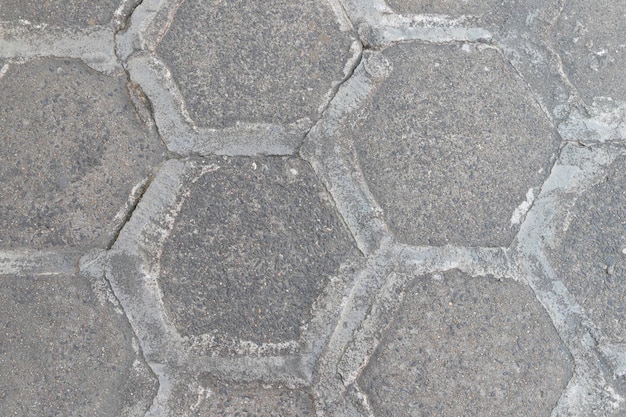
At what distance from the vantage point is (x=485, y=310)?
2.51 ft

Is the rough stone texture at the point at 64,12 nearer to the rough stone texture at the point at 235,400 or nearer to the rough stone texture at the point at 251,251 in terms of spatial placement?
the rough stone texture at the point at 251,251

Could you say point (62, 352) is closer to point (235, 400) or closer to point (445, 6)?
point (235, 400)

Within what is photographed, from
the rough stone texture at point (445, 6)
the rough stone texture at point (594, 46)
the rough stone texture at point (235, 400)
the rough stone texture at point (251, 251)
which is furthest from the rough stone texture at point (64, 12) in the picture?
the rough stone texture at point (594, 46)

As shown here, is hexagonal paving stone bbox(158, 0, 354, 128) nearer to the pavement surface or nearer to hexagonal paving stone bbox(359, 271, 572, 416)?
the pavement surface

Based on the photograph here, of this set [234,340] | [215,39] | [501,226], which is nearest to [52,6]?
[215,39]

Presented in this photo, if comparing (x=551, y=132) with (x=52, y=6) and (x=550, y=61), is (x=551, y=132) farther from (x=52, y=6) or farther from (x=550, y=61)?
(x=52, y=6)

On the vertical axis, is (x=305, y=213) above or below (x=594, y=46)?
below

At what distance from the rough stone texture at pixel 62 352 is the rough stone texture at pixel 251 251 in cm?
9

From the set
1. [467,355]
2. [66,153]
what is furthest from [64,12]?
[467,355]

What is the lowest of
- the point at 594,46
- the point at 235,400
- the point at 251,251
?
the point at 235,400

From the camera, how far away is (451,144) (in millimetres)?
794

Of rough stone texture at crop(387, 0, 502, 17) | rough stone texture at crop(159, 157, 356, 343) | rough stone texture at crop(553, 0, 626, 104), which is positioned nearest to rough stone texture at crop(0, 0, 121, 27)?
rough stone texture at crop(159, 157, 356, 343)

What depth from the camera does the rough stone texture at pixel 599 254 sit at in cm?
79

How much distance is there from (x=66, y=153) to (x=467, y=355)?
0.57 metres
